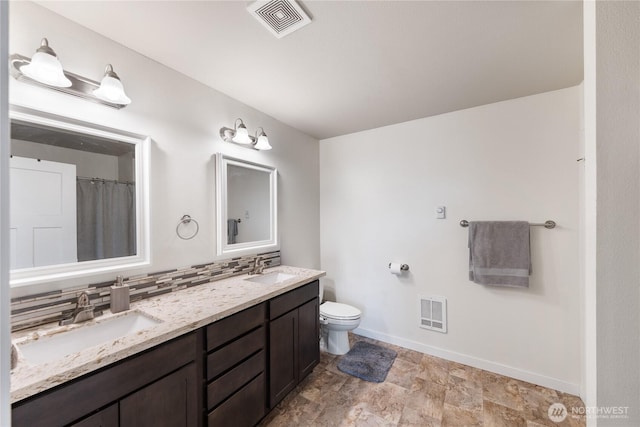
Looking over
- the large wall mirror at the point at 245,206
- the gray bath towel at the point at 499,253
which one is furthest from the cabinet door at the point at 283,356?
the gray bath towel at the point at 499,253

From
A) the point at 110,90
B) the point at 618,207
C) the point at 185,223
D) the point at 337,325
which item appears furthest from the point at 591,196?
the point at 110,90

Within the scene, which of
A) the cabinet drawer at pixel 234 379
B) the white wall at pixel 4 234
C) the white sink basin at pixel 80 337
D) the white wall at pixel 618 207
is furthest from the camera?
the cabinet drawer at pixel 234 379

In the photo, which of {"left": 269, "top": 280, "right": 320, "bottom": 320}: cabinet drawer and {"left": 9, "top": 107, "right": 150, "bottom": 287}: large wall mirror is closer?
{"left": 9, "top": 107, "right": 150, "bottom": 287}: large wall mirror

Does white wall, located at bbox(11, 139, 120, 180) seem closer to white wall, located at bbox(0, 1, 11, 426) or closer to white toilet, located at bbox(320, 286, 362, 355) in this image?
white wall, located at bbox(0, 1, 11, 426)

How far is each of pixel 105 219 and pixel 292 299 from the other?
1252mm

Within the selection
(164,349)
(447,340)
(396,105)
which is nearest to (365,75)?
Result: (396,105)

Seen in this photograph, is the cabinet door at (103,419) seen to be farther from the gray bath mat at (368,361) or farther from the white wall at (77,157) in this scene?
the gray bath mat at (368,361)

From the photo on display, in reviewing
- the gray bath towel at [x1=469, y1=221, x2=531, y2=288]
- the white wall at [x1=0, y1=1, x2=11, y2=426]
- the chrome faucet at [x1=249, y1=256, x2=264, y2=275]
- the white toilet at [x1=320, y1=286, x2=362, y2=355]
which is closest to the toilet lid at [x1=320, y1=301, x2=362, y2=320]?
the white toilet at [x1=320, y1=286, x2=362, y2=355]

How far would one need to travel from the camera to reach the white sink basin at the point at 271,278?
213cm

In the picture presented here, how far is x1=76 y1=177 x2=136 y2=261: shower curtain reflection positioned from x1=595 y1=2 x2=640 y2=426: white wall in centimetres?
227

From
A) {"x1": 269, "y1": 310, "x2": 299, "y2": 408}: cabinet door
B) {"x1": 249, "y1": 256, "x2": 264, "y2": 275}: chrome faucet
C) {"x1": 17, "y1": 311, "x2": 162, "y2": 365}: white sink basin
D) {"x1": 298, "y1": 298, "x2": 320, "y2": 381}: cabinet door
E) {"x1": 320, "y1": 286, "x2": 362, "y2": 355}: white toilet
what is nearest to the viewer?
{"x1": 17, "y1": 311, "x2": 162, "y2": 365}: white sink basin

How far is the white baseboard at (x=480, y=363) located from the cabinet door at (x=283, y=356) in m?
1.23

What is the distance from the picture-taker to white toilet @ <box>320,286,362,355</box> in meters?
2.40

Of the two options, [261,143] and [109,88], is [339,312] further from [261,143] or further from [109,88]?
[109,88]
